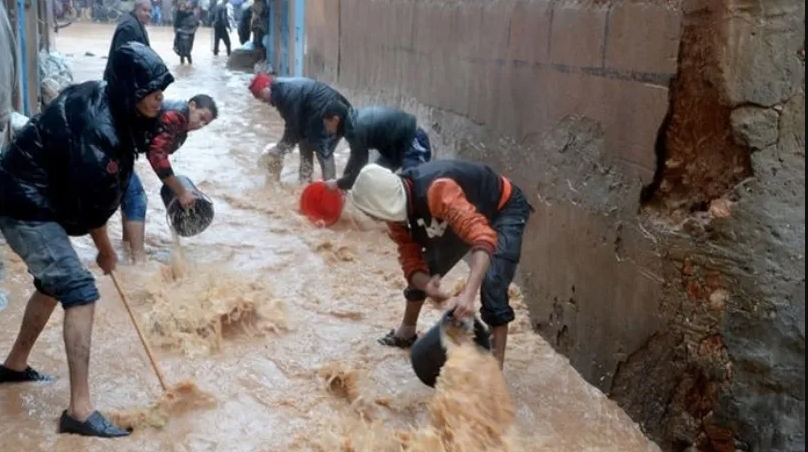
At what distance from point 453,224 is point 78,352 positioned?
186 cm

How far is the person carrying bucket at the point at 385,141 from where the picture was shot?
7230 millimetres

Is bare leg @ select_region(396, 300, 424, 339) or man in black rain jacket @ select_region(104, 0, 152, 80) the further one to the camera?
man in black rain jacket @ select_region(104, 0, 152, 80)

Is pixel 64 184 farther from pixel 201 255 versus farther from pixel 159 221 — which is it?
pixel 159 221

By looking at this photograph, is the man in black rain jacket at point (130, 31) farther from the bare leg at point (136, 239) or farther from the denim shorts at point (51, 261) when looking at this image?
the denim shorts at point (51, 261)

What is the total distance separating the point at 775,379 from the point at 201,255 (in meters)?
4.82

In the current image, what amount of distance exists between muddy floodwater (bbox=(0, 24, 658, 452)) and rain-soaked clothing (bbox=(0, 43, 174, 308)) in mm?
808

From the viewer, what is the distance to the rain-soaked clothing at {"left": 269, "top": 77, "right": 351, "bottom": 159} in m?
8.11

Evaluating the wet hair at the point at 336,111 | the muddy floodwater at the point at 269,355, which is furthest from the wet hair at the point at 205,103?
the wet hair at the point at 336,111

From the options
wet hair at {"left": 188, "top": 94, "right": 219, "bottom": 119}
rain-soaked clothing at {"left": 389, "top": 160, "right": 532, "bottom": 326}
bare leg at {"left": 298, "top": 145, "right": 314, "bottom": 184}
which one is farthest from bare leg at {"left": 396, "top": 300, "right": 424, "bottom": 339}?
bare leg at {"left": 298, "top": 145, "right": 314, "bottom": 184}

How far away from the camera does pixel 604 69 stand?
4668 millimetres

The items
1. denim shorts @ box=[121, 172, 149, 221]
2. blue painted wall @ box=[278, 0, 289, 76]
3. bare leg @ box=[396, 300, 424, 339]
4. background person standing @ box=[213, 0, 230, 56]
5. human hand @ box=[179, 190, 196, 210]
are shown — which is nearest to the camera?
bare leg @ box=[396, 300, 424, 339]

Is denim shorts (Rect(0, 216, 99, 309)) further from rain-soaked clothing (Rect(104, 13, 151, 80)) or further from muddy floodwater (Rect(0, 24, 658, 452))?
rain-soaked clothing (Rect(104, 13, 151, 80))

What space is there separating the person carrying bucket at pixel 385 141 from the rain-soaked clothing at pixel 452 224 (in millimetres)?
2449

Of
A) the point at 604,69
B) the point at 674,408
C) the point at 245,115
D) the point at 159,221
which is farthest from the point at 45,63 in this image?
the point at 674,408
